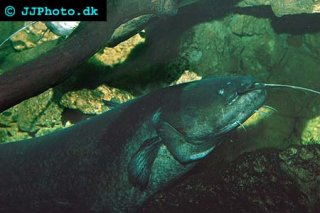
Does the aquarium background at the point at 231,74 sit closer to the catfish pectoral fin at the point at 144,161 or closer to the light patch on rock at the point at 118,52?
the light patch on rock at the point at 118,52

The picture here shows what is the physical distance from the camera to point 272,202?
2287 mm

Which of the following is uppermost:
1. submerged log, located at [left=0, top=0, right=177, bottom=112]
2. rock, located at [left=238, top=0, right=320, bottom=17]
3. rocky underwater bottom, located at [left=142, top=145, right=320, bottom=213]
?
rock, located at [left=238, top=0, right=320, bottom=17]

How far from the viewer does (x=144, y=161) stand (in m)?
2.29

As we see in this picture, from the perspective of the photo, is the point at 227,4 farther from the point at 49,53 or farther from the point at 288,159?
the point at 49,53

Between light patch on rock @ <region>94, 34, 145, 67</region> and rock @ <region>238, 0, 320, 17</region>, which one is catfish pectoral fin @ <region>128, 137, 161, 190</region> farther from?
rock @ <region>238, 0, 320, 17</region>

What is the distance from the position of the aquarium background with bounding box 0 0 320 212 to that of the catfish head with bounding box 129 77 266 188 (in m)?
0.32

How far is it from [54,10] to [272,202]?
92.2 inches

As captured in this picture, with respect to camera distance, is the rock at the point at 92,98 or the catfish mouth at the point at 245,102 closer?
the catfish mouth at the point at 245,102

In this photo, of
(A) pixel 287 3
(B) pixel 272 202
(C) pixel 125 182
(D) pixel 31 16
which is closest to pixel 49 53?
(D) pixel 31 16

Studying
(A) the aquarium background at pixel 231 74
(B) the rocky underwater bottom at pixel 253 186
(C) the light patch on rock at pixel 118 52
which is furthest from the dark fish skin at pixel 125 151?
(C) the light patch on rock at pixel 118 52

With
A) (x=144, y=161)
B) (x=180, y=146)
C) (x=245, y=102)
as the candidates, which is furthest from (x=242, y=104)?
(x=144, y=161)

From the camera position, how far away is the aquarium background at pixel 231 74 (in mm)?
2414

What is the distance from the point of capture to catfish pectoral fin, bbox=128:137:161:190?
7.50 feet

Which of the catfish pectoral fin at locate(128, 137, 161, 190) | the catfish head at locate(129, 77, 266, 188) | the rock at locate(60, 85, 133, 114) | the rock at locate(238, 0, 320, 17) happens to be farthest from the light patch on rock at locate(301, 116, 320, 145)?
the rock at locate(60, 85, 133, 114)
